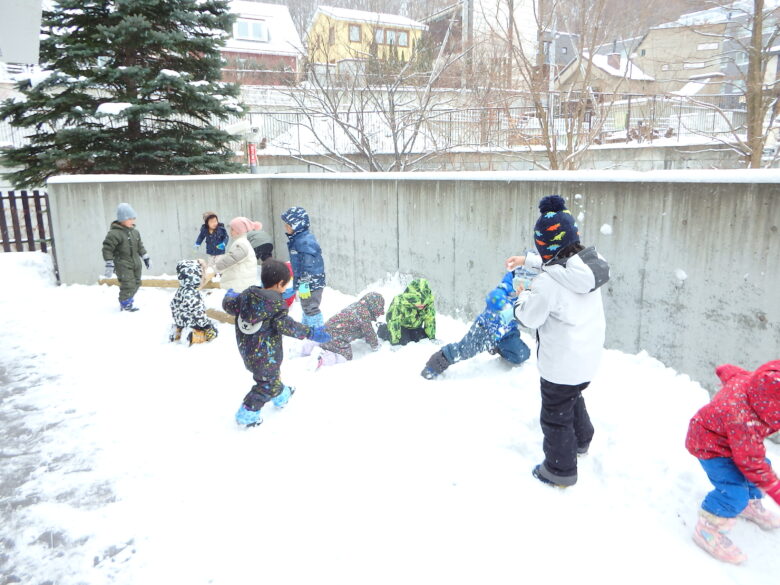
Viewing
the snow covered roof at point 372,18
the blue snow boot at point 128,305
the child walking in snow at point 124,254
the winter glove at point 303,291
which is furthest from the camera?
the snow covered roof at point 372,18

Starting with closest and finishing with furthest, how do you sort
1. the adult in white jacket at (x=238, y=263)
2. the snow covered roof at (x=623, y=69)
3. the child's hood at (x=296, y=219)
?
the child's hood at (x=296, y=219) < the adult in white jacket at (x=238, y=263) < the snow covered roof at (x=623, y=69)

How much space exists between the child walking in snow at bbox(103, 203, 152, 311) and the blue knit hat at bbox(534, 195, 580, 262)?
620 cm

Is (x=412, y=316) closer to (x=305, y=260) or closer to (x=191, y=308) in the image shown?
(x=305, y=260)

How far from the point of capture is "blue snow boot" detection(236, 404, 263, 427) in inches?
163

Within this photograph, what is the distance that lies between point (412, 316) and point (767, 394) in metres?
3.40

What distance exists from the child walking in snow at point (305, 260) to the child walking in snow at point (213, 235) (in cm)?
278

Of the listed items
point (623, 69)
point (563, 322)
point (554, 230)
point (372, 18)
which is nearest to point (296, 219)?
point (554, 230)

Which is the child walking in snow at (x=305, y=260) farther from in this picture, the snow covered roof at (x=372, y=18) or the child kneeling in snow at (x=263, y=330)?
the snow covered roof at (x=372, y=18)

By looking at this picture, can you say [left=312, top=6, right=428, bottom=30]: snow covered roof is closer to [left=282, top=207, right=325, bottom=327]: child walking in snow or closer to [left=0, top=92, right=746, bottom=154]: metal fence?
[left=0, top=92, right=746, bottom=154]: metal fence

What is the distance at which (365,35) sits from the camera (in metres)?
12.3

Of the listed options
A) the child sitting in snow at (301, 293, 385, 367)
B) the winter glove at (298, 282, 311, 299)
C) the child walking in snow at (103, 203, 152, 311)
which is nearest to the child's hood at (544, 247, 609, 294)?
the child sitting in snow at (301, 293, 385, 367)

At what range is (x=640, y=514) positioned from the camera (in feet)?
9.82

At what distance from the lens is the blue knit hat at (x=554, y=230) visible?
3.06 m

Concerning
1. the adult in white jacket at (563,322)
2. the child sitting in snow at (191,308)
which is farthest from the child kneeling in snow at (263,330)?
the child sitting in snow at (191,308)
